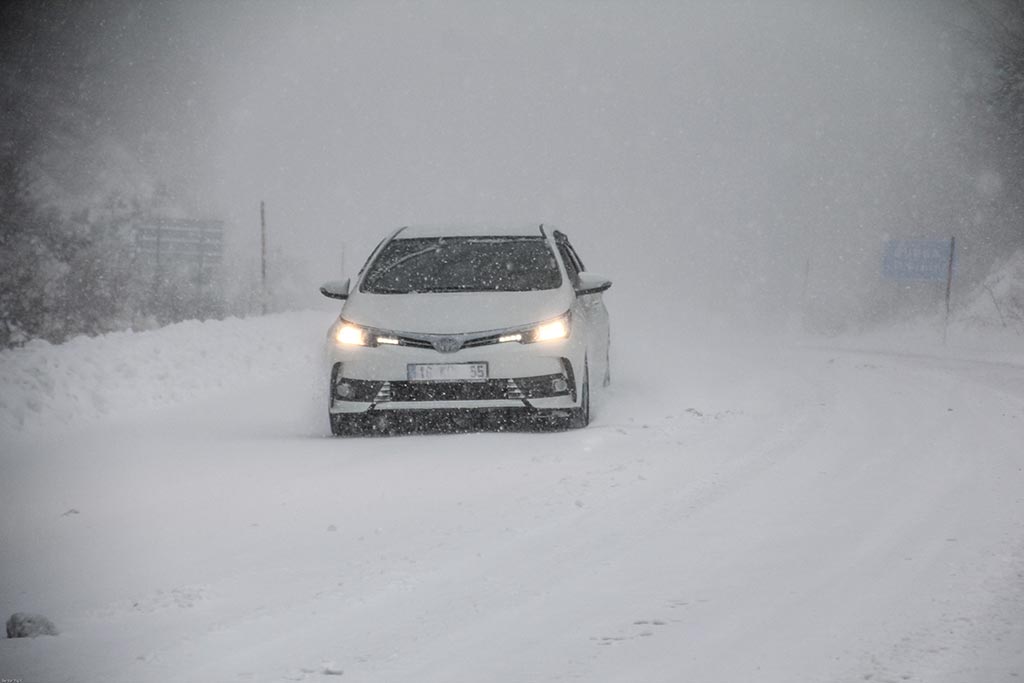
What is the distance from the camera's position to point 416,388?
7598 millimetres

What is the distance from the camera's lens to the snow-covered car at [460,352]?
7586 mm

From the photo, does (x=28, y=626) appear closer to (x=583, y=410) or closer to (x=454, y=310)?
(x=454, y=310)

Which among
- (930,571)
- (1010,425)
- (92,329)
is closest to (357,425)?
(930,571)

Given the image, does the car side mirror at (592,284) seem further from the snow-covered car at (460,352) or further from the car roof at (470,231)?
the car roof at (470,231)

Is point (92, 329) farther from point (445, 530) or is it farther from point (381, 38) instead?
point (381, 38)

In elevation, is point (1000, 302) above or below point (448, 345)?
below

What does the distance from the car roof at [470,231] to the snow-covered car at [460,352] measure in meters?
0.82

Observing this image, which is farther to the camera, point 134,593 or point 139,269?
point 139,269

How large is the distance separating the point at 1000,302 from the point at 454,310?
940 inches

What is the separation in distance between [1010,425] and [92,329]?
21.2 meters

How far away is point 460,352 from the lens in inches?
299

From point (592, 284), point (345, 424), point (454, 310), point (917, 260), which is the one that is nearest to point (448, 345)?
point (454, 310)

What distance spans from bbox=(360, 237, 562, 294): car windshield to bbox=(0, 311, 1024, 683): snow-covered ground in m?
1.33

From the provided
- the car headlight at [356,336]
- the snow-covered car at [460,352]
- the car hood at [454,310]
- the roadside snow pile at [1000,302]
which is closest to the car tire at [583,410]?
the snow-covered car at [460,352]
